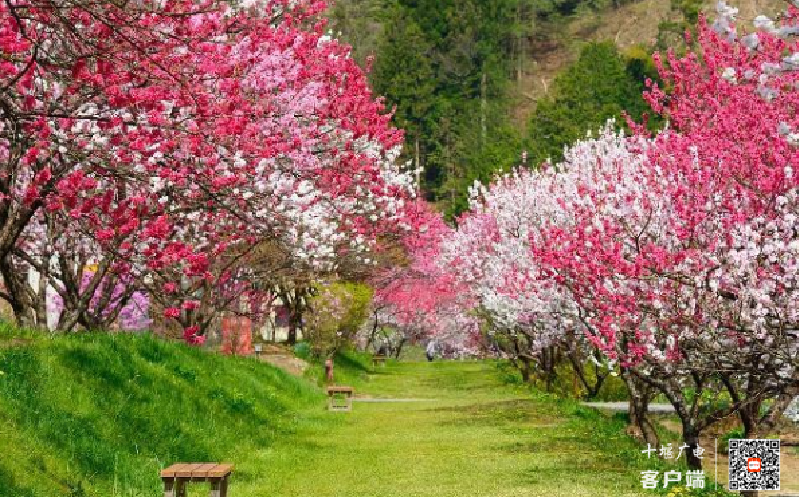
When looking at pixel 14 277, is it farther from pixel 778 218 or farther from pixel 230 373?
pixel 778 218

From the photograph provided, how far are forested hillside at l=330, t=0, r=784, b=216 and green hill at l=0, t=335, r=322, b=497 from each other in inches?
2719

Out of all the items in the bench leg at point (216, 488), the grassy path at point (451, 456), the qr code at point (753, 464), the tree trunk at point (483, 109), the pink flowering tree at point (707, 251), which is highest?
the tree trunk at point (483, 109)

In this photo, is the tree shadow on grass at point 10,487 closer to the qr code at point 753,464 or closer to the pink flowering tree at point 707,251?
the qr code at point 753,464

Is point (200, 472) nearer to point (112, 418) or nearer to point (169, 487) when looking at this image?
point (169, 487)

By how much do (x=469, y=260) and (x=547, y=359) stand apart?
606cm

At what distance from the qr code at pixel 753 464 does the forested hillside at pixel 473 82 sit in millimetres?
76722

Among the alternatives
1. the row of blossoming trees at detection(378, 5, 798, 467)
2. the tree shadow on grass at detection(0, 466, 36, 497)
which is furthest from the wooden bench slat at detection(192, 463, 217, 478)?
the row of blossoming trees at detection(378, 5, 798, 467)

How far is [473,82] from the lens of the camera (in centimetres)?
12225

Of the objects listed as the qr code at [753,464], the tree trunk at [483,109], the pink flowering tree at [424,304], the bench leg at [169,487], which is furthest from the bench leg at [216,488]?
the tree trunk at [483,109]

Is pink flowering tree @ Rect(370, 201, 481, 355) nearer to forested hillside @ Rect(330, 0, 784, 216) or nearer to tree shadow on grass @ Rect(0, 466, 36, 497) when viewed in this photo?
forested hillside @ Rect(330, 0, 784, 216)

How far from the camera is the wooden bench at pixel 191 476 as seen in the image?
1262cm

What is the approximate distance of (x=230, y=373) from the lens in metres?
26.2

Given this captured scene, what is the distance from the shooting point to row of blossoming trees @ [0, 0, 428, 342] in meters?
12.2

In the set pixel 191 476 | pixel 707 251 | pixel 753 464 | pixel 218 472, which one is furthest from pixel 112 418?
pixel 753 464
